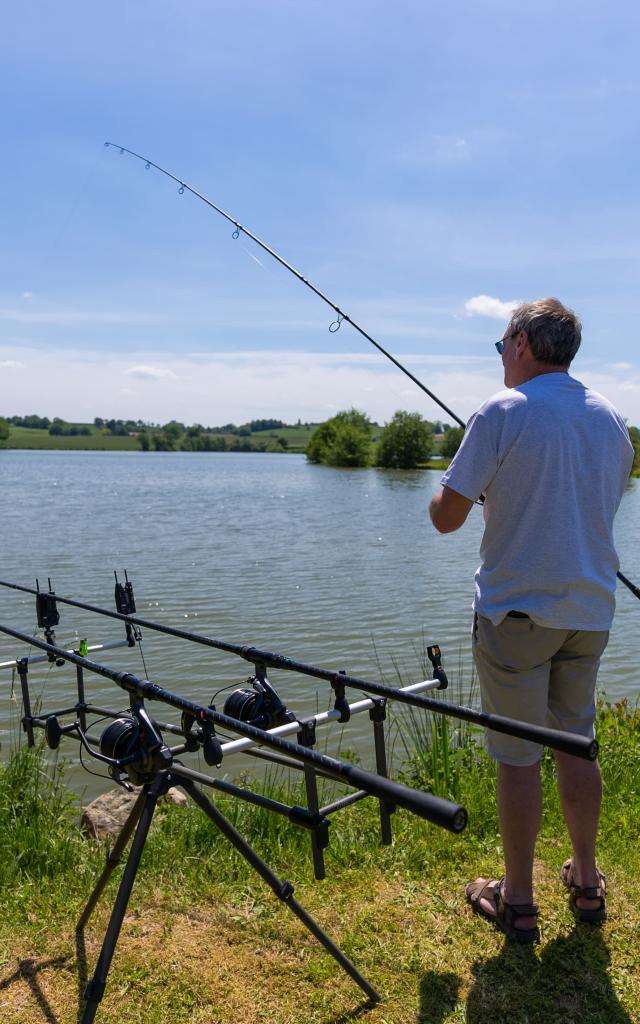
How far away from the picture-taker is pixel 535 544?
8.76 ft

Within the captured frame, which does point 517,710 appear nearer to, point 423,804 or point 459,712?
point 459,712

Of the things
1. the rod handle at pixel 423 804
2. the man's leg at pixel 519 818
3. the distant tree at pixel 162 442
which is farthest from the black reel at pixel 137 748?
the distant tree at pixel 162 442

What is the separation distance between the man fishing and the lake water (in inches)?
155

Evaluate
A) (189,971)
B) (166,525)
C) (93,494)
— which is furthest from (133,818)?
(93,494)

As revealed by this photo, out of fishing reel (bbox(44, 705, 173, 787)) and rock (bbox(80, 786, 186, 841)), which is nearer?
fishing reel (bbox(44, 705, 173, 787))

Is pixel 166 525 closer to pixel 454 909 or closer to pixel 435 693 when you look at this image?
pixel 435 693

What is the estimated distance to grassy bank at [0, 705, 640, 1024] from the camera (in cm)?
256

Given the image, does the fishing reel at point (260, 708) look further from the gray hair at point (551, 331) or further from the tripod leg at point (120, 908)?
the gray hair at point (551, 331)

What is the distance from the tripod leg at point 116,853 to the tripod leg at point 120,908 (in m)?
0.04

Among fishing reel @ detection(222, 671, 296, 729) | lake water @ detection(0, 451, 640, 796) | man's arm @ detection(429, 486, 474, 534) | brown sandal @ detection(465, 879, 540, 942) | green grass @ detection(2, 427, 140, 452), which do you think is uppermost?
green grass @ detection(2, 427, 140, 452)

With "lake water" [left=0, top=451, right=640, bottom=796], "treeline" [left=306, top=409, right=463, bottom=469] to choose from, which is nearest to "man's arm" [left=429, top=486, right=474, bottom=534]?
"lake water" [left=0, top=451, right=640, bottom=796]

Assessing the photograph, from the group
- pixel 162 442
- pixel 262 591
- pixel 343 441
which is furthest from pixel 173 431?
pixel 262 591

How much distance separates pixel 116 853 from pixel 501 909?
139 centimetres

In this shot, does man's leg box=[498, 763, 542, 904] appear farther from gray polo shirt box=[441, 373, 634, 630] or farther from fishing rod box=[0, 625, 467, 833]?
fishing rod box=[0, 625, 467, 833]
